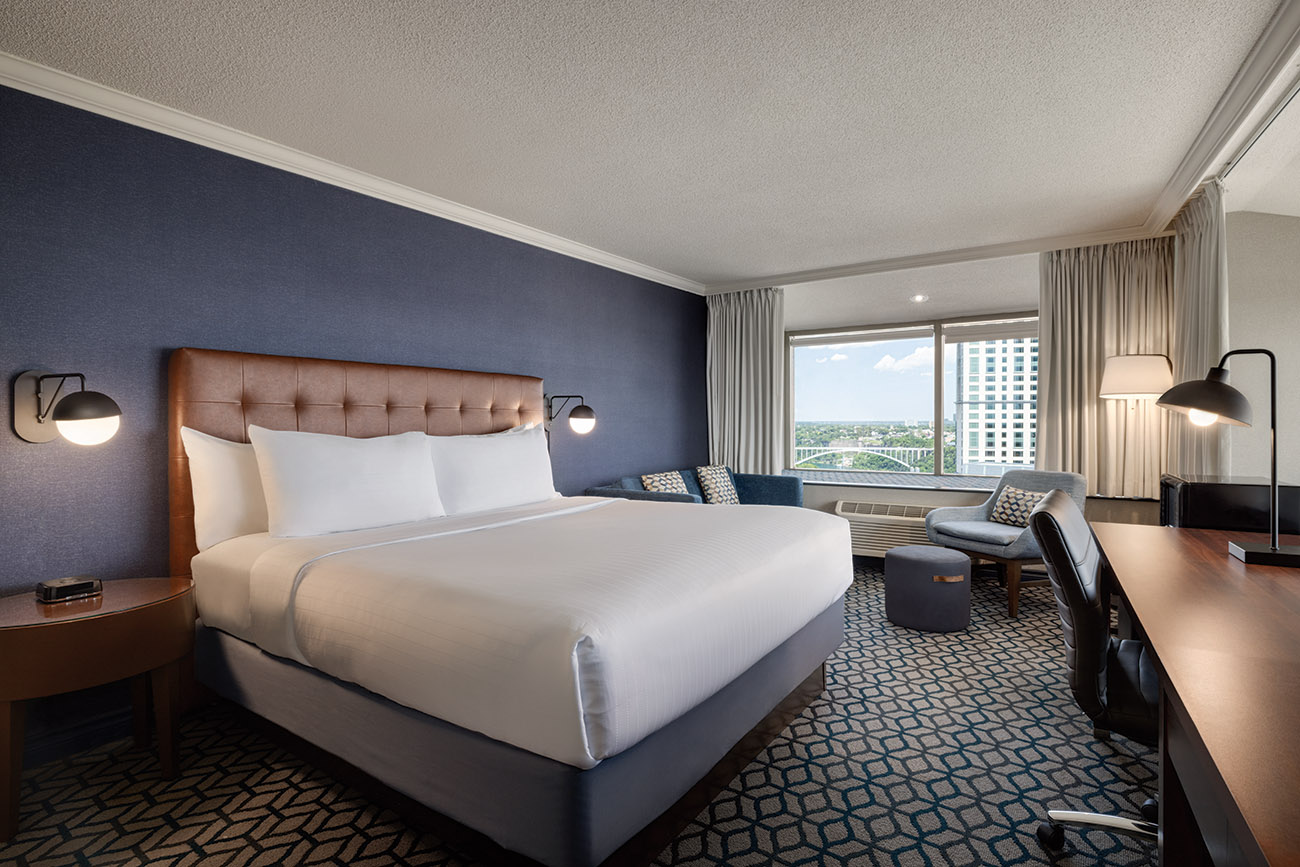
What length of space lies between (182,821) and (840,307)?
5904mm

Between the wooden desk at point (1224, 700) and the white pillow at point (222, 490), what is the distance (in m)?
2.96

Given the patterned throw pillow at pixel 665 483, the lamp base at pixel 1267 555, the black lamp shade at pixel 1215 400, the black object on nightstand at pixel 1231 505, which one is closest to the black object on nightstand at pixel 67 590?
the patterned throw pillow at pixel 665 483

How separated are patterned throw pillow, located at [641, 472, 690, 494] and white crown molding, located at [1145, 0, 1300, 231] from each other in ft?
11.3

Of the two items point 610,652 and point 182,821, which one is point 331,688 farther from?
point 610,652

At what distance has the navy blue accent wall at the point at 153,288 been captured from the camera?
2.28 meters

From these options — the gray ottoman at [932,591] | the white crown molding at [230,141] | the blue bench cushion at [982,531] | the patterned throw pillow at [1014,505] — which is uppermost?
the white crown molding at [230,141]

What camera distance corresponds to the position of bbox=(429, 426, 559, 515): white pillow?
10.4ft

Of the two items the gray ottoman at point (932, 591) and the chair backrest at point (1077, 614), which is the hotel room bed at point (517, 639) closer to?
the chair backrest at point (1077, 614)

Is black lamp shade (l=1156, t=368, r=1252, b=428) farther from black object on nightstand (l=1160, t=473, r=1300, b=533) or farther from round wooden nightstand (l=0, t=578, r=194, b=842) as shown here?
round wooden nightstand (l=0, t=578, r=194, b=842)

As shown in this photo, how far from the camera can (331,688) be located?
1914 mm

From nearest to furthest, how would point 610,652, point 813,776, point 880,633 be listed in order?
point 610,652 < point 813,776 < point 880,633

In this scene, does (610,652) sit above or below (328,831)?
above

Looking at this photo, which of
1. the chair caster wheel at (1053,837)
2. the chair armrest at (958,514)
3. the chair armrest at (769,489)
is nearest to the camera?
the chair caster wheel at (1053,837)

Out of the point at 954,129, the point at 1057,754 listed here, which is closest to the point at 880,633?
the point at 1057,754
